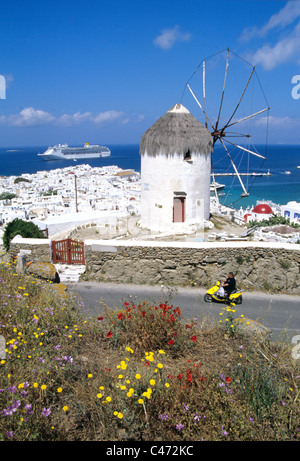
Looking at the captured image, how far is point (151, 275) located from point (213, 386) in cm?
539

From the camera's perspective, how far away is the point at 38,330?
4.40 m

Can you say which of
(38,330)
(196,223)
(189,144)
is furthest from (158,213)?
(38,330)

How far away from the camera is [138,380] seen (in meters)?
3.69

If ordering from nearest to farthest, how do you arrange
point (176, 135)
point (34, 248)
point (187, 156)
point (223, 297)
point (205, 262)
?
point (223, 297)
point (205, 262)
point (34, 248)
point (176, 135)
point (187, 156)

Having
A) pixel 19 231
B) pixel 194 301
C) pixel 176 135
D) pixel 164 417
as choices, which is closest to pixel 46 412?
pixel 164 417

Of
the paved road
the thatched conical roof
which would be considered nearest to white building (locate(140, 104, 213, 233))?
the thatched conical roof

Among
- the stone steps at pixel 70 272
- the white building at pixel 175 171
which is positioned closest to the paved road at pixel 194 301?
the stone steps at pixel 70 272

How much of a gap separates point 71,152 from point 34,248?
18301 centimetres

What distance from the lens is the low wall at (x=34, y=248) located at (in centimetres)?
994

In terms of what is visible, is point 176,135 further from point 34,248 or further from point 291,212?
point 291,212

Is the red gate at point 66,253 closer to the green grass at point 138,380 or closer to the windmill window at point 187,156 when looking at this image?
the green grass at point 138,380

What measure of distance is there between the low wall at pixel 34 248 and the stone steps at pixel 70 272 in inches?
20.2

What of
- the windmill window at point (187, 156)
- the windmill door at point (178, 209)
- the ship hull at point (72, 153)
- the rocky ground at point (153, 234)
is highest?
the ship hull at point (72, 153)
